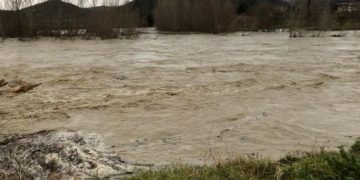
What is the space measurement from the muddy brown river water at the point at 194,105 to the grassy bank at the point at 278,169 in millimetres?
814

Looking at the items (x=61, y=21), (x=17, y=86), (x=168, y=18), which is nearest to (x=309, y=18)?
(x=168, y=18)

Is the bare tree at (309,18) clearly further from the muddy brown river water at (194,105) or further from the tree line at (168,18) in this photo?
the muddy brown river water at (194,105)

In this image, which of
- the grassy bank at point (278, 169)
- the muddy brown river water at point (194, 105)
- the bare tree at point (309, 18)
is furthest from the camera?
the bare tree at point (309, 18)

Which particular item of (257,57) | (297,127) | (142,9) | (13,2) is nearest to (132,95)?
(297,127)

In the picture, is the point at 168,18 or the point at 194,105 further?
the point at 168,18

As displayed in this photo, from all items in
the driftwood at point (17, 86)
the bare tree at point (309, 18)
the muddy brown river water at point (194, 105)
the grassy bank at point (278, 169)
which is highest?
the bare tree at point (309, 18)

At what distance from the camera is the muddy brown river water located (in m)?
6.10

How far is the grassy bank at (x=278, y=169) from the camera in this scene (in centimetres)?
387

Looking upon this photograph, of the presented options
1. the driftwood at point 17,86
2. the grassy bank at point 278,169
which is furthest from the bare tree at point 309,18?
the grassy bank at point 278,169

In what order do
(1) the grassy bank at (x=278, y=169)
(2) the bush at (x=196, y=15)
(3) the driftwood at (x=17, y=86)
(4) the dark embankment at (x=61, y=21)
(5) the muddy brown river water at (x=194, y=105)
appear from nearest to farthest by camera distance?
(1) the grassy bank at (x=278, y=169) < (5) the muddy brown river water at (x=194, y=105) < (3) the driftwood at (x=17, y=86) < (4) the dark embankment at (x=61, y=21) < (2) the bush at (x=196, y=15)

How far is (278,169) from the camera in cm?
435

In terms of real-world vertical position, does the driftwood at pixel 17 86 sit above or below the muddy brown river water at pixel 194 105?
above

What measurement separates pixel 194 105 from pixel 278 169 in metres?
4.38

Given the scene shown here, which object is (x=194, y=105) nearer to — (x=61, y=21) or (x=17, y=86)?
(x=17, y=86)
